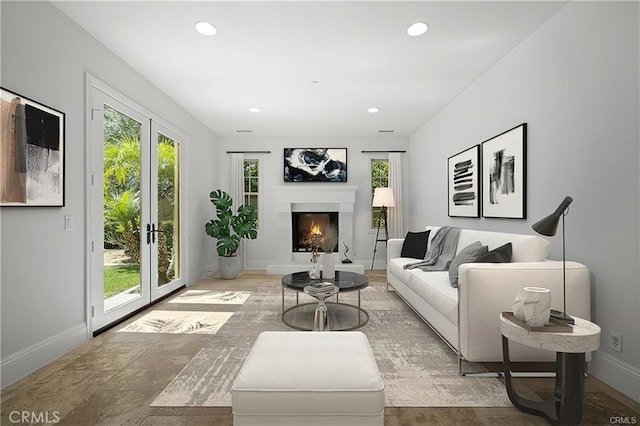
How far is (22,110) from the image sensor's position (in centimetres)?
236

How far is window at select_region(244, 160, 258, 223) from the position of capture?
7078 millimetres

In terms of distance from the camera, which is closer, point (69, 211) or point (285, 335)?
point (285, 335)

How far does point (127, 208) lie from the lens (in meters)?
3.78

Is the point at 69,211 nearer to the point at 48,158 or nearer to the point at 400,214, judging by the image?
the point at 48,158

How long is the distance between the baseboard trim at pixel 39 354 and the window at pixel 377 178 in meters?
5.20

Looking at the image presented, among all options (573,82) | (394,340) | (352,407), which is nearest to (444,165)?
(573,82)

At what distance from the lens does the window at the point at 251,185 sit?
708 cm

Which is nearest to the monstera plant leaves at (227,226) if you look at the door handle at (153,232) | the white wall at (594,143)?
the door handle at (153,232)

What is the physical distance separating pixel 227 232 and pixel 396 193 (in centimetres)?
336

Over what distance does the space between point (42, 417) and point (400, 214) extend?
6.04 meters

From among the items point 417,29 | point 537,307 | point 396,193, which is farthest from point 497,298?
point 396,193

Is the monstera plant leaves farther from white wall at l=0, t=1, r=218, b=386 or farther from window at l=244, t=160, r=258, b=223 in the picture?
white wall at l=0, t=1, r=218, b=386

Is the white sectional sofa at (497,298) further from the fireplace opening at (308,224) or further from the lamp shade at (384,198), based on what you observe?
the fireplace opening at (308,224)

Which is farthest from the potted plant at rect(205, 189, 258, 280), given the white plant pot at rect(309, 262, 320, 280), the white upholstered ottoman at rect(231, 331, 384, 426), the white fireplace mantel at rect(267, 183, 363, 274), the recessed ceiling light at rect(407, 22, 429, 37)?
the white upholstered ottoman at rect(231, 331, 384, 426)
